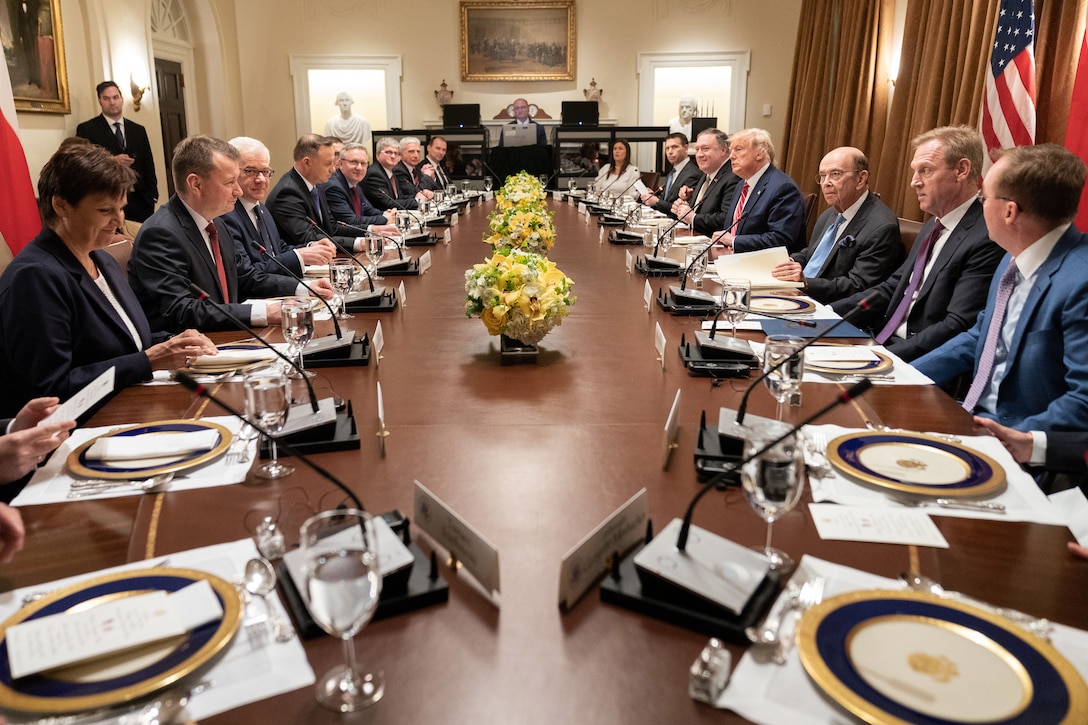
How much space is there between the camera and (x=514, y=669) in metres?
0.92

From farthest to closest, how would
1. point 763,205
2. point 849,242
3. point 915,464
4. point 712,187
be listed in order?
point 712,187
point 763,205
point 849,242
point 915,464

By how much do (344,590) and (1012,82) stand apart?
212 inches

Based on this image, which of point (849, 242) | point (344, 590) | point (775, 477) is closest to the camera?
point (344, 590)

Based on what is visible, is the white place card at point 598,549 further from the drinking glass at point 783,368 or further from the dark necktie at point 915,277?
the dark necktie at point 915,277

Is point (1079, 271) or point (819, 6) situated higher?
point (819, 6)

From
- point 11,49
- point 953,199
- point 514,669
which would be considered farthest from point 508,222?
point 11,49

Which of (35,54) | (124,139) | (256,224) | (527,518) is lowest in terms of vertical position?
(527,518)

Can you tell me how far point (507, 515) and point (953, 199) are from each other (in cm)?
243

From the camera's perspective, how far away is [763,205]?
482cm

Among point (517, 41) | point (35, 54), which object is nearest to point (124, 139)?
point (35, 54)

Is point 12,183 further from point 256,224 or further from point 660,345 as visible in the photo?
point 660,345

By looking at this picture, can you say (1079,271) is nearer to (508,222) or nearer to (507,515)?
(507,515)

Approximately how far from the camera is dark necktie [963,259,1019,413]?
7.52ft

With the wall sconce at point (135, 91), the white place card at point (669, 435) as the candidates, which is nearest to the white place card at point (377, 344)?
the white place card at point (669, 435)
